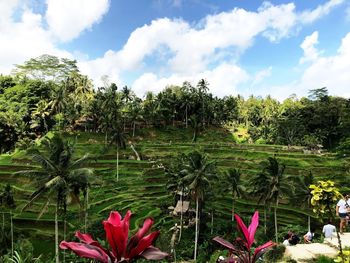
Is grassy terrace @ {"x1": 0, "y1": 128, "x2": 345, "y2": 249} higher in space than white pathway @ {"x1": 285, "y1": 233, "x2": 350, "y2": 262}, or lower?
lower

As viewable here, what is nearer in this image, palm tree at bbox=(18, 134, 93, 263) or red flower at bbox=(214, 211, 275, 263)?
red flower at bbox=(214, 211, 275, 263)

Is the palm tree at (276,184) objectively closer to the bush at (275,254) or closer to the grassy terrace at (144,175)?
the grassy terrace at (144,175)

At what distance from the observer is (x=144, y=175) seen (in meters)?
54.0

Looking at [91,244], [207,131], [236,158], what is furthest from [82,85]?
[91,244]

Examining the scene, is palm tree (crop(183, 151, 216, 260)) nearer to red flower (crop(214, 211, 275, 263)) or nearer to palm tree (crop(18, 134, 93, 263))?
palm tree (crop(18, 134, 93, 263))

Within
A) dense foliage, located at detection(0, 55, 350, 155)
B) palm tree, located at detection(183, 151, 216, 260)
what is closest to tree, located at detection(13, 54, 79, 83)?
dense foliage, located at detection(0, 55, 350, 155)

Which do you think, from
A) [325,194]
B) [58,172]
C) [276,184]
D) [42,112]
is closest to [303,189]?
[276,184]

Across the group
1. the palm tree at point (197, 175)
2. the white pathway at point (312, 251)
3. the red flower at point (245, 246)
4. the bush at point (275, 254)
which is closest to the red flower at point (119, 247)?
the red flower at point (245, 246)

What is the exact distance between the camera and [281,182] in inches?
1517

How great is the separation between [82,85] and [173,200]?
53.2 metres

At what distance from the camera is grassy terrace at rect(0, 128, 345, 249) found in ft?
133

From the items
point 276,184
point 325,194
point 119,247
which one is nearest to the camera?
point 119,247

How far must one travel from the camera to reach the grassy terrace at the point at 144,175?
4041 cm

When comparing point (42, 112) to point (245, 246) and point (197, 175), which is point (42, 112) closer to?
point (197, 175)
